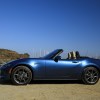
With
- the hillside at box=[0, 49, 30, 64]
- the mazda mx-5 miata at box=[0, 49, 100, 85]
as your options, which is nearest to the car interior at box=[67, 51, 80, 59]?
the mazda mx-5 miata at box=[0, 49, 100, 85]

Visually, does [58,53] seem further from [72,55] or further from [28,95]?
[28,95]

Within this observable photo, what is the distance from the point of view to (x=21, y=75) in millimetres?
9859

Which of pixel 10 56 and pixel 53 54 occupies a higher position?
pixel 10 56

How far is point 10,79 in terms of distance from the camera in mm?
9977

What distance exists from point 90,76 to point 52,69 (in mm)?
1427

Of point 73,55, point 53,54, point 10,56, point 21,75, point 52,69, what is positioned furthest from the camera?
point 10,56

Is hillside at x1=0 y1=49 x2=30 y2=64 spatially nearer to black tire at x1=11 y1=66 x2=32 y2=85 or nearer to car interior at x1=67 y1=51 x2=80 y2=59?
car interior at x1=67 y1=51 x2=80 y2=59

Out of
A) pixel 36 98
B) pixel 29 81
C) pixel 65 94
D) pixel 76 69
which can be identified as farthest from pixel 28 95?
pixel 76 69

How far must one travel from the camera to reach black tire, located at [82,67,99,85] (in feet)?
34.0

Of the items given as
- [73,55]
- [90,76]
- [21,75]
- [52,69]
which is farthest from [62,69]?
[21,75]

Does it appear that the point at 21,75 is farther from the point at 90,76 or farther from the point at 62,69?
the point at 90,76

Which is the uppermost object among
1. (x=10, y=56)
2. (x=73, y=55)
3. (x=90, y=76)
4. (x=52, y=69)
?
(x=10, y=56)

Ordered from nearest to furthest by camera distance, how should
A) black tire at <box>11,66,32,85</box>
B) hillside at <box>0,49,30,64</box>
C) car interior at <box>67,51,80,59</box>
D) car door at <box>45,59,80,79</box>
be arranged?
black tire at <box>11,66,32,85</box>, car door at <box>45,59,80,79</box>, car interior at <box>67,51,80,59</box>, hillside at <box>0,49,30,64</box>

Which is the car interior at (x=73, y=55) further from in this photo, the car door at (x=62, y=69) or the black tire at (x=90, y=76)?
the black tire at (x=90, y=76)
